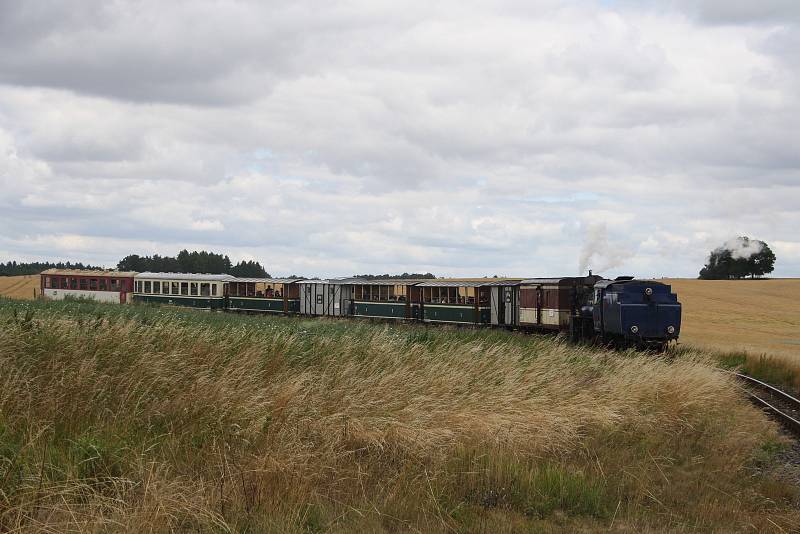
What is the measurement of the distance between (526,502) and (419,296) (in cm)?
3763

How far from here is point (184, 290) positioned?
5728 cm

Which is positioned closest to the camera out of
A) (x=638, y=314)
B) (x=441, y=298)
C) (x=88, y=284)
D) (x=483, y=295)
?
(x=638, y=314)

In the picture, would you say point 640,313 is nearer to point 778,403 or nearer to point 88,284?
point 778,403

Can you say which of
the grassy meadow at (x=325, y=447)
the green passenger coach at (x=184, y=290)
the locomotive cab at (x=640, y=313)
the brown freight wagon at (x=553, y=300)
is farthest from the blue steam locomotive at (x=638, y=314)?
the green passenger coach at (x=184, y=290)

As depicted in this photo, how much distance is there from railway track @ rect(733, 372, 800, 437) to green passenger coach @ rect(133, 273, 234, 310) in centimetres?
3848

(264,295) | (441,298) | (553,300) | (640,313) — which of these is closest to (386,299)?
(441,298)

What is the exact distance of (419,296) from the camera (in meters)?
46.6

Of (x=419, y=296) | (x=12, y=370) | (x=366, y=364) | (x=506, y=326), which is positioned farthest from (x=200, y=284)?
(x=12, y=370)

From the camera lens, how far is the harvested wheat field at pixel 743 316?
39.9 metres

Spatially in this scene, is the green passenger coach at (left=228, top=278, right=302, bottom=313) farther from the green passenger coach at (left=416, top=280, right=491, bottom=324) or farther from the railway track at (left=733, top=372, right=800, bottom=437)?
the railway track at (left=733, top=372, right=800, bottom=437)

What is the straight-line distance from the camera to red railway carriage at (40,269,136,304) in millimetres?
60594

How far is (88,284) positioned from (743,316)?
50.8 meters

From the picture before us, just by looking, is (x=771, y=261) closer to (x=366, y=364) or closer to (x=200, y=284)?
(x=200, y=284)

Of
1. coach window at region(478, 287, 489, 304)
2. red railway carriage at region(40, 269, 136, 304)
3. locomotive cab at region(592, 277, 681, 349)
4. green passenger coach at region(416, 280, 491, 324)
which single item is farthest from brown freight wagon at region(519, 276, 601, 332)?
red railway carriage at region(40, 269, 136, 304)
